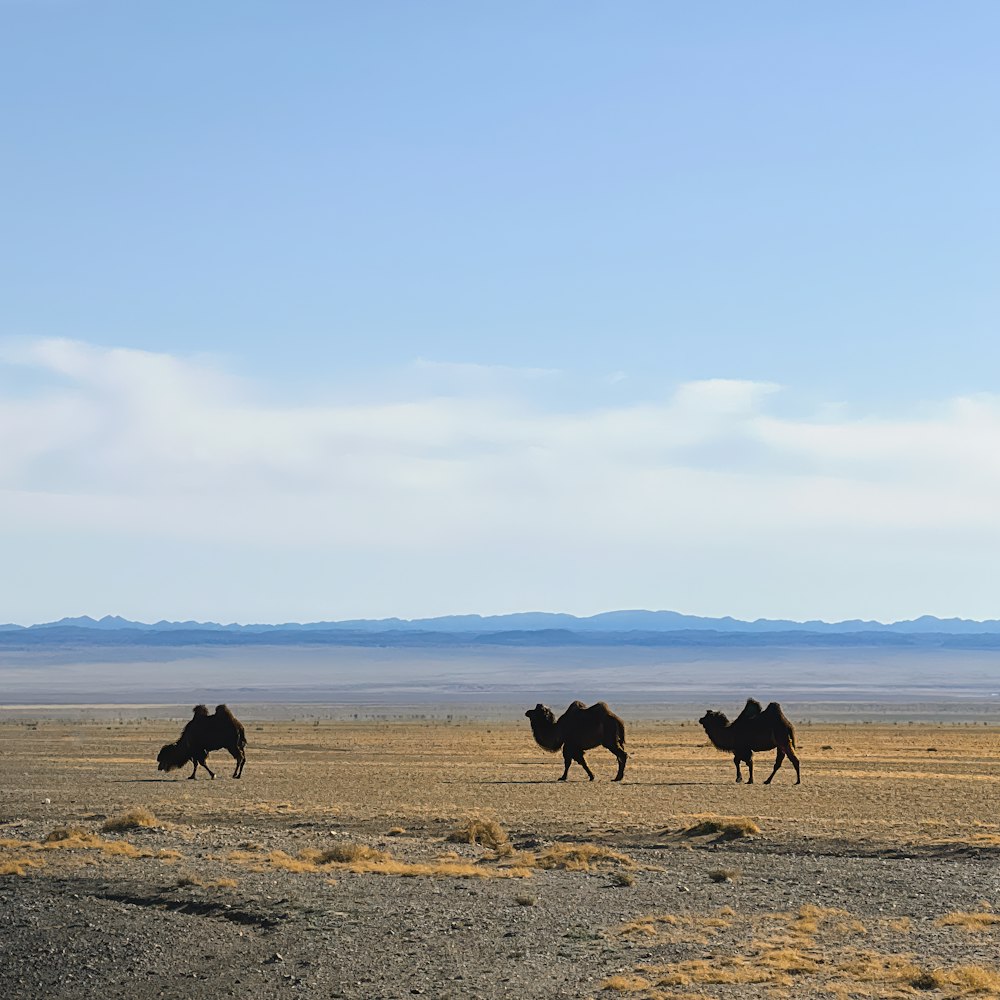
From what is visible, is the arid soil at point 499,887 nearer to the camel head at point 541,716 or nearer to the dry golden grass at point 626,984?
the dry golden grass at point 626,984

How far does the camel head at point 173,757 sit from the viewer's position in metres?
36.3

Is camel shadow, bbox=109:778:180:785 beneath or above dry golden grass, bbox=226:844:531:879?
beneath

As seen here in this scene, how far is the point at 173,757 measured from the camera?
36.3m

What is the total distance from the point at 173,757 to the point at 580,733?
9.84m

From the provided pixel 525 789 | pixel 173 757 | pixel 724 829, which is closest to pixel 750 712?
pixel 525 789

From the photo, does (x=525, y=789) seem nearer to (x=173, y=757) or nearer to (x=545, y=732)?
(x=545, y=732)

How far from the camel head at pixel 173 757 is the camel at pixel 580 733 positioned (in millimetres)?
8380

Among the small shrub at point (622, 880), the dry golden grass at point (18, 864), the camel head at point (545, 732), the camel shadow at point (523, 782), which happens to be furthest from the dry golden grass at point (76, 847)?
the camel head at point (545, 732)

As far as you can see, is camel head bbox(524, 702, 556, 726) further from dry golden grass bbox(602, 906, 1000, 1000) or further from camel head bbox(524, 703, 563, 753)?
dry golden grass bbox(602, 906, 1000, 1000)

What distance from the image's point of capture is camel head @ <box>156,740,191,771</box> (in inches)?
1430

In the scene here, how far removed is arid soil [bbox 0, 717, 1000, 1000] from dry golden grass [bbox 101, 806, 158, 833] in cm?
5

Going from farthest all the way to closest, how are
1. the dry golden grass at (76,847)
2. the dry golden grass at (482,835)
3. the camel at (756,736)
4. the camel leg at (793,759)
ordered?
the camel at (756,736) < the camel leg at (793,759) < the dry golden grass at (482,835) < the dry golden grass at (76,847)

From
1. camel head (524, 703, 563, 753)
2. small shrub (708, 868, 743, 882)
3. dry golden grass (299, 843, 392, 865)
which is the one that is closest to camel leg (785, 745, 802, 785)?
camel head (524, 703, 563, 753)

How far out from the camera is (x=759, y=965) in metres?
14.2
